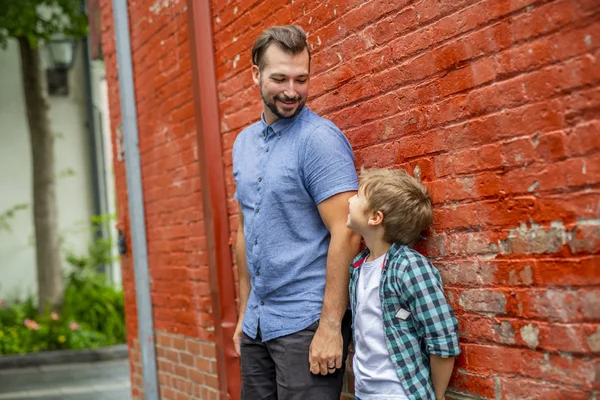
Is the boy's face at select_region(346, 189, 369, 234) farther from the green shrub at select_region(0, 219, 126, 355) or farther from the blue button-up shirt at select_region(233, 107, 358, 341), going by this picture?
the green shrub at select_region(0, 219, 126, 355)

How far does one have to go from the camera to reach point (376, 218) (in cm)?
285

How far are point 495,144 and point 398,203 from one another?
1.27 feet

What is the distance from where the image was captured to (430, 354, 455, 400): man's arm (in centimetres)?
278

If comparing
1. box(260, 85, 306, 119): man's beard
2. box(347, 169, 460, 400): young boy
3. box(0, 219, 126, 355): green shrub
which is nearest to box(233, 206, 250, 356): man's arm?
box(260, 85, 306, 119): man's beard

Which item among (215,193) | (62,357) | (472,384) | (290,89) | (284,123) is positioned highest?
(290,89)

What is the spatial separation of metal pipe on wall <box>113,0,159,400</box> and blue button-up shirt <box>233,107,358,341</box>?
254 cm

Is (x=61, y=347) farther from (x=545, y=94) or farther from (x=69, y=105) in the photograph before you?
(x=545, y=94)

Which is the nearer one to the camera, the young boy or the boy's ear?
the young boy

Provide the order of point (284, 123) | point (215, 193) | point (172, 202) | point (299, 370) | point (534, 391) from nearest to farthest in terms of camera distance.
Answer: point (534, 391) → point (299, 370) → point (284, 123) → point (215, 193) → point (172, 202)

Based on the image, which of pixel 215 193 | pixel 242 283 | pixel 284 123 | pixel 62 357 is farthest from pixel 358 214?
pixel 62 357

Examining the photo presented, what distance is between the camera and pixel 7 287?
53.9 feet

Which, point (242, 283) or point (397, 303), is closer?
point (397, 303)

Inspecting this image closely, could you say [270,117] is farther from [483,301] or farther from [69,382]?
[69,382]

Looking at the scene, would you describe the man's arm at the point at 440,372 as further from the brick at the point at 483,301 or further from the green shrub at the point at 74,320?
the green shrub at the point at 74,320
